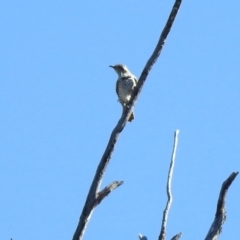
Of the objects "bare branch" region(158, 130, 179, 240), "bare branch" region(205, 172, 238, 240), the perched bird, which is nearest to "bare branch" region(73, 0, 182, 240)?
"bare branch" region(158, 130, 179, 240)

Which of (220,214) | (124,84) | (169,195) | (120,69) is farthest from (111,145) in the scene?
(120,69)

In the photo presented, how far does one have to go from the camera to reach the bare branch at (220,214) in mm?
4973

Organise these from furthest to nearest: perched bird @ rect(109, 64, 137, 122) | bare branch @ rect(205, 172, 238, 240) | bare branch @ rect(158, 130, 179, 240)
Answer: perched bird @ rect(109, 64, 137, 122)
bare branch @ rect(158, 130, 179, 240)
bare branch @ rect(205, 172, 238, 240)

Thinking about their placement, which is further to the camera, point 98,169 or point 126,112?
point 126,112

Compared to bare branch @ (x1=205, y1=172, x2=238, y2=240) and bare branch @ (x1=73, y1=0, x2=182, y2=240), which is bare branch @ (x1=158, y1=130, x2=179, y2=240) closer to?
bare branch @ (x1=205, y1=172, x2=238, y2=240)

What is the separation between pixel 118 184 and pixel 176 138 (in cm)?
56

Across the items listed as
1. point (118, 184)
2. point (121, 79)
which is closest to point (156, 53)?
point (118, 184)

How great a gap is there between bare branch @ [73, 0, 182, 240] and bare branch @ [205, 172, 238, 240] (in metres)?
0.85

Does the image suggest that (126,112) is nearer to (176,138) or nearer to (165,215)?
(176,138)

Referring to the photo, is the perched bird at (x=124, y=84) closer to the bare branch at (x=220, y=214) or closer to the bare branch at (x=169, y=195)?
the bare branch at (x=169, y=195)

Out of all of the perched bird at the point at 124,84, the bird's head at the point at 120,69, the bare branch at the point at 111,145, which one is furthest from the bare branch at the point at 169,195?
the bird's head at the point at 120,69

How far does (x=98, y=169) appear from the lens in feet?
18.0

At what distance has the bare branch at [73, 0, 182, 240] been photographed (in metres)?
5.18

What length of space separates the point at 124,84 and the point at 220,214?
25.3 ft
